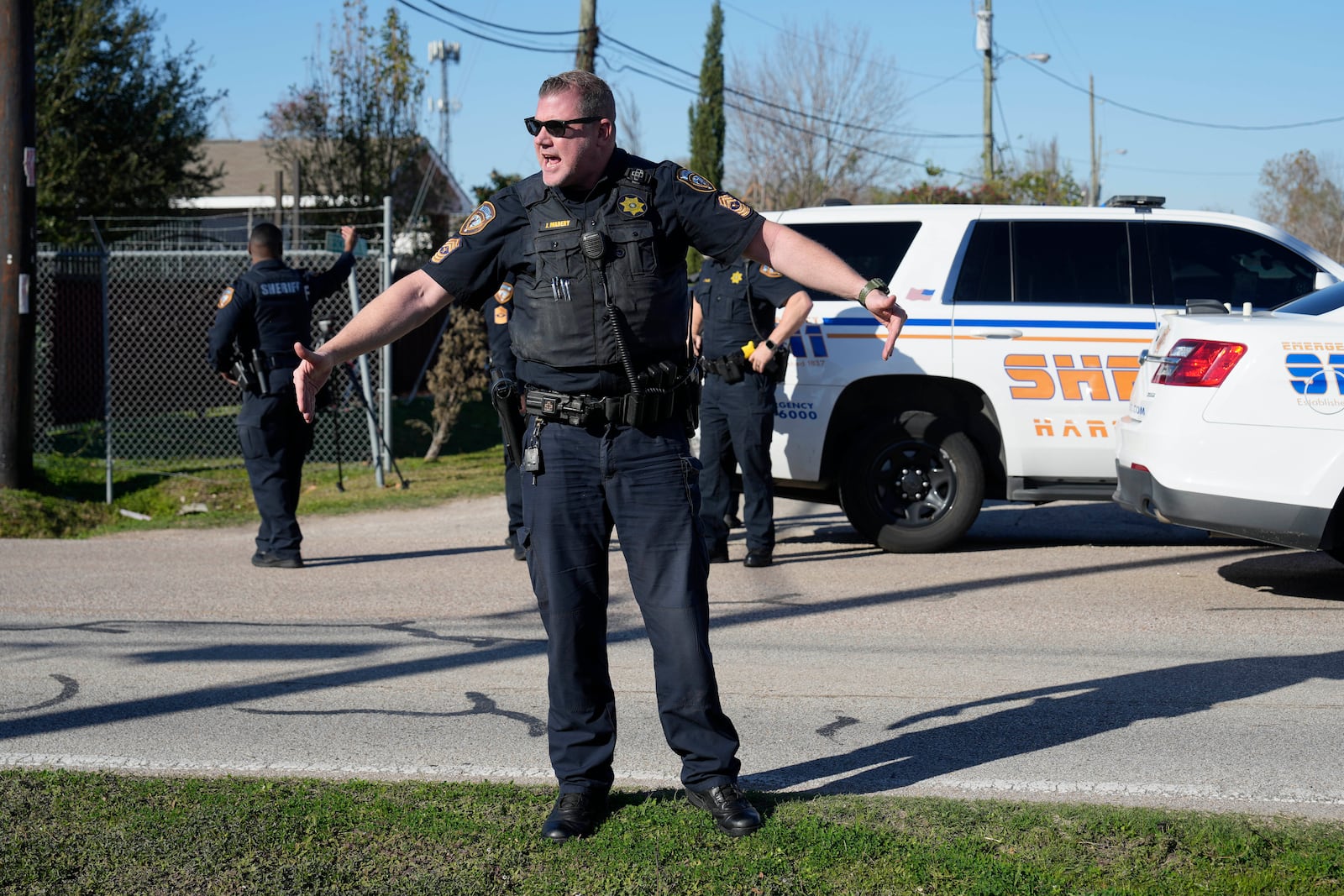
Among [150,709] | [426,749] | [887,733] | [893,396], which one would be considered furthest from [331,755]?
[893,396]

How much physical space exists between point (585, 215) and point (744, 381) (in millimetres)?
4041

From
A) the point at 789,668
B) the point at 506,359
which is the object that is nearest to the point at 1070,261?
the point at 506,359

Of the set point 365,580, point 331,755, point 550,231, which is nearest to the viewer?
point 550,231

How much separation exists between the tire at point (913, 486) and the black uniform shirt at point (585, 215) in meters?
4.67

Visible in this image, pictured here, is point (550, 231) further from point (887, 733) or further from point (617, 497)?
point (887, 733)

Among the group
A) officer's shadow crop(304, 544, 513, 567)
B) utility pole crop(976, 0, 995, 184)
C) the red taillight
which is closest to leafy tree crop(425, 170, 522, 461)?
officer's shadow crop(304, 544, 513, 567)

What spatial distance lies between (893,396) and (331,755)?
4861 millimetres

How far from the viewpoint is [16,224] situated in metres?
10.8

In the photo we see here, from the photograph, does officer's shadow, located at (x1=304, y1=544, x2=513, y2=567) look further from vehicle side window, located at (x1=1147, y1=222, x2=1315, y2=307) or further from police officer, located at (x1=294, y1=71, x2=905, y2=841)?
police officer, located at (x1=294, y1=71, x2=905, y2=841)

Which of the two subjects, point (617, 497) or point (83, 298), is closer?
point (617, 497)

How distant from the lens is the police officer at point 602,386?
3.79 m

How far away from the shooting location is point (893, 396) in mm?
8477

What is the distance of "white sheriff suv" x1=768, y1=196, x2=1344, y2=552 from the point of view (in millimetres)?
8203

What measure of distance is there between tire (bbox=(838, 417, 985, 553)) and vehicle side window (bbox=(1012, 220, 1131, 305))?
1.02 m
